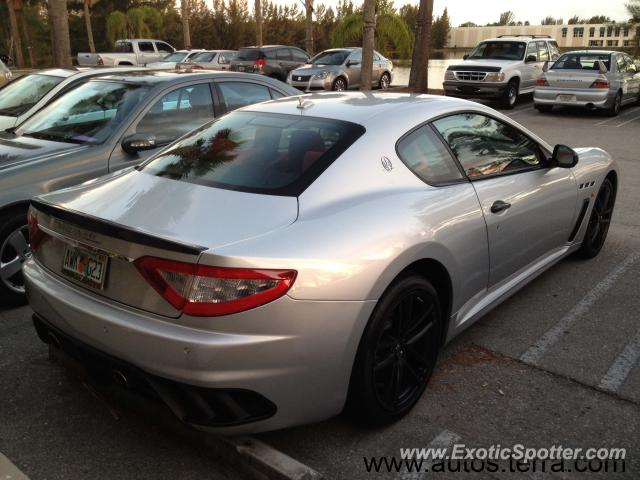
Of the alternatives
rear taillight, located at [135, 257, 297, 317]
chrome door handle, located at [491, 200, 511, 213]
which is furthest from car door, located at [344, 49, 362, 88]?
rear taillight, located at [135, 257, 297, 317]

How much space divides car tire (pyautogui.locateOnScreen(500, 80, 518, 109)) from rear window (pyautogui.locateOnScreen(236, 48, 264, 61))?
8.91 m

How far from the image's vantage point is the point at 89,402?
3.09 meters

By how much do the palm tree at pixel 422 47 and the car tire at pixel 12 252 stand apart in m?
15.5

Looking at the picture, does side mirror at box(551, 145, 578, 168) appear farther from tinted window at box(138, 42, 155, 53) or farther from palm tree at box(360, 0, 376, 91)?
tinted window at box(138, 42, 155, 53)

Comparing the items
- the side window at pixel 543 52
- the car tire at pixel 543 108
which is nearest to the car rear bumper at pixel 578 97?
the car tire at pixel 543 108

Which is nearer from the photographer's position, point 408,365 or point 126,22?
point 408,365

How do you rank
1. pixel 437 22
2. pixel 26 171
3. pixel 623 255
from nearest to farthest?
pixel 26 171
pixel 623 255
pixel 437 22

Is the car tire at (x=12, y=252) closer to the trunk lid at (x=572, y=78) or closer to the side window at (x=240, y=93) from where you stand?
the side window at (x=240, y=93)

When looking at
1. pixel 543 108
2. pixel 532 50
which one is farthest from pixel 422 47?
pixel 543 108

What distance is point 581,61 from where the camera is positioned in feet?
53.0

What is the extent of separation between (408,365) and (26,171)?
2.97m

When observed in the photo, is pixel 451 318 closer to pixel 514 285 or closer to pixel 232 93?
pixel 514 285

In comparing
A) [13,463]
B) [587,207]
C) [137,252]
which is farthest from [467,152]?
[13,463]

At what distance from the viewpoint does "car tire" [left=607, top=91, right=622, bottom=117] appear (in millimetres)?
16031
